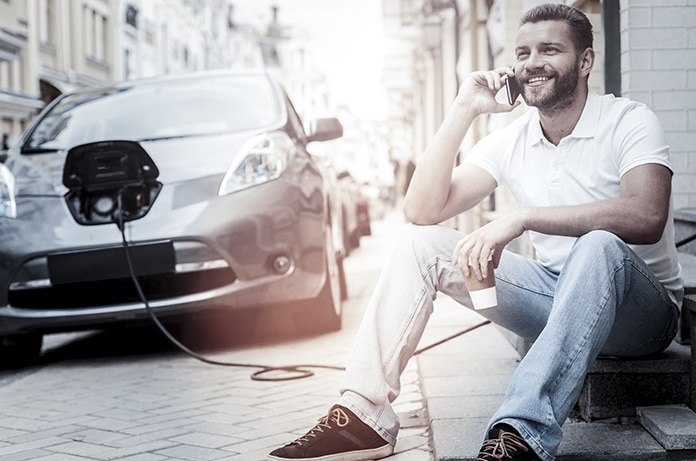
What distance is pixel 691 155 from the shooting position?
4.87 m

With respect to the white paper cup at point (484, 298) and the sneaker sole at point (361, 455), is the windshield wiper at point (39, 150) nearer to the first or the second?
the sneaker sole at point (361, 455)

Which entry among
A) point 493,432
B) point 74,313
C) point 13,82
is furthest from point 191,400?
point 13,82

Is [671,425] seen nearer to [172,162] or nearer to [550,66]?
[550,66]

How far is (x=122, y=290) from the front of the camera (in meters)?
5.05

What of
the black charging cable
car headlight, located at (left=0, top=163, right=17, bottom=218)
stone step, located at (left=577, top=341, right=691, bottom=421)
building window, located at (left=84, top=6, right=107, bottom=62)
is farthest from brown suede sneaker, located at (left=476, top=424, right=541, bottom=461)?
building window, located at (left=84, top=6, right=107, bottom=62)

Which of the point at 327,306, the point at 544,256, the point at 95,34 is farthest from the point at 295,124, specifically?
the point at 95,34

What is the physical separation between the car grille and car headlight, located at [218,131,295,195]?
436 mm

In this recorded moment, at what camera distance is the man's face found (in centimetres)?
303

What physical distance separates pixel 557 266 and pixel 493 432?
0.77 m

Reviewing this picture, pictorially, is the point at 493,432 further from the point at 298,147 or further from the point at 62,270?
the point at 298,147

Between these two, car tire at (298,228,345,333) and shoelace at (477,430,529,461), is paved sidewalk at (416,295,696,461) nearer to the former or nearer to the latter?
shoelace at (477,430,529,461)

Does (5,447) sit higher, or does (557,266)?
(557,266)

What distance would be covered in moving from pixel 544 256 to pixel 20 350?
3.31m

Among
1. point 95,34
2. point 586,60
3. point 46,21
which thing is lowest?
point 586,60
